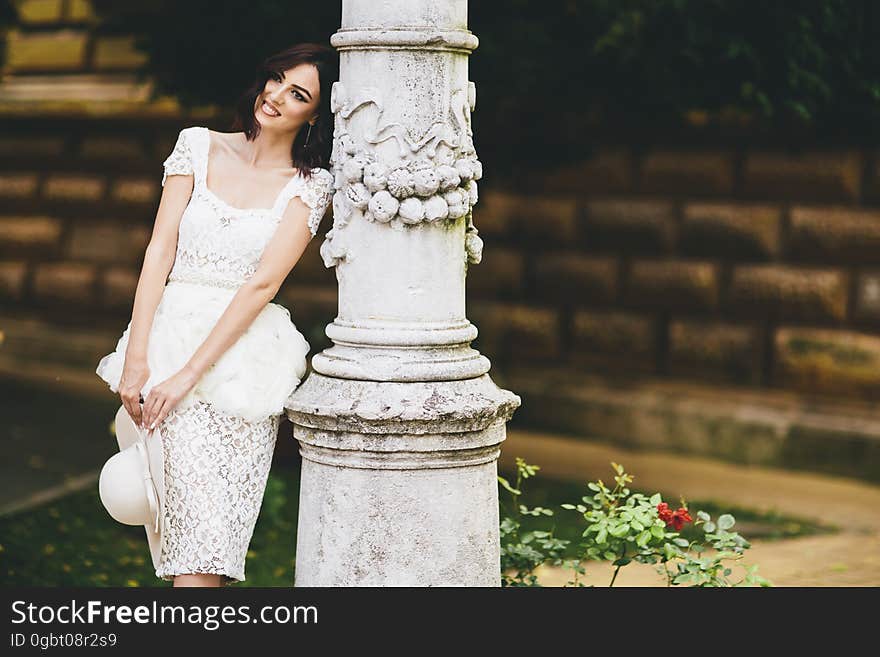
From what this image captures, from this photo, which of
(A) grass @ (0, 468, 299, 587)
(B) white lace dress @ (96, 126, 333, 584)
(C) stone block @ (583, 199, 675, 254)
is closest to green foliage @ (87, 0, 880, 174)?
(C) stone block @ (583, 199, 675, 254)

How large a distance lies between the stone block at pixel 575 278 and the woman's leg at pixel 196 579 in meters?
5.06

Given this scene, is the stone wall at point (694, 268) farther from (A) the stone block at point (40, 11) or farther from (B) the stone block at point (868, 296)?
(A) the stone block at point (40, 11)

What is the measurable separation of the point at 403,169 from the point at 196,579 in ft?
4.12

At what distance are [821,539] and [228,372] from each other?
12.5 ft

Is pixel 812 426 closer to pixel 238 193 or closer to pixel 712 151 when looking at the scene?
pixel 712 151

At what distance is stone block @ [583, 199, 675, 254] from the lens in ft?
27.5

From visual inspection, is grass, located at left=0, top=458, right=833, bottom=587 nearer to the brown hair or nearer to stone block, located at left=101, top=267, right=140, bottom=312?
the brown hair

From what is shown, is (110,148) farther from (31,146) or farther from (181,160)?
(181,160)

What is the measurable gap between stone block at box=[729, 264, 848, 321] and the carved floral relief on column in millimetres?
4607

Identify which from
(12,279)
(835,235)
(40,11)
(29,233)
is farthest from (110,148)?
(835,235)

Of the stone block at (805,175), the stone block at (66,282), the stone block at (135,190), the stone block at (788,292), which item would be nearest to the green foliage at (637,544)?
the stone block at (788,292)

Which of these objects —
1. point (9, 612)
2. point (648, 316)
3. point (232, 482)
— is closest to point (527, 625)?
point (232, 482)

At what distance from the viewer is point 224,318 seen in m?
3.79

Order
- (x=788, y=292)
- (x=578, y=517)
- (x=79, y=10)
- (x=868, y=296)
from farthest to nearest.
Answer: (x=79, y=10), (x=788, y=292), (x=868, y=296), (x=578, y=517)
